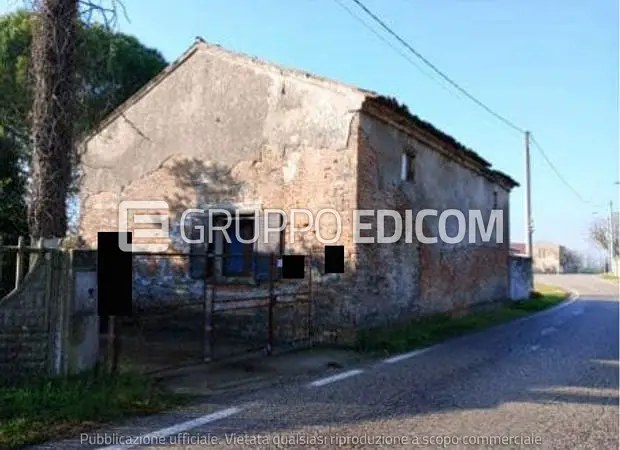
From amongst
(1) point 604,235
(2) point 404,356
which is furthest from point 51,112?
(1) point 604,235

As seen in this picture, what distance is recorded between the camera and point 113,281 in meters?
7.82

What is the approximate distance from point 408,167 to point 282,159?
3.53 m

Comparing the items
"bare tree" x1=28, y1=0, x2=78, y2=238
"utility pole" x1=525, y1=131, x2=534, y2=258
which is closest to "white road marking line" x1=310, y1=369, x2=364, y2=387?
"bare tree" x1=28, y1=0, x2=78, y2=238

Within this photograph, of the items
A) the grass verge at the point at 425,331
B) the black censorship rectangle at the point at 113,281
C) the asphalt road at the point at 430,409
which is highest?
the black censorship rectangle at the point at 113,281

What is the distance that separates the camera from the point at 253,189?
12641 mm

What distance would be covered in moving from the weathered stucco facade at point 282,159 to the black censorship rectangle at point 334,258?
12cm

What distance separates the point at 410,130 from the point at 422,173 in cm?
147

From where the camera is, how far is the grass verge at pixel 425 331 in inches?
443

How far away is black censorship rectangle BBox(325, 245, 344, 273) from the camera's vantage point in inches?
464

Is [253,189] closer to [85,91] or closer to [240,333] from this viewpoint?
[240,333]

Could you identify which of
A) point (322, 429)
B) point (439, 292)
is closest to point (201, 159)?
point (439, 292)

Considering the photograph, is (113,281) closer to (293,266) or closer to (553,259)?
(293,266)

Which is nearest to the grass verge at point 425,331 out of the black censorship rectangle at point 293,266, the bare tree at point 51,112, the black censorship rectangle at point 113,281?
the black censorship rectangle at point 293,266

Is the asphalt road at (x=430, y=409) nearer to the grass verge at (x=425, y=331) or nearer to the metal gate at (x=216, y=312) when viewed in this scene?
the grass verge at (x=425, y=331)
